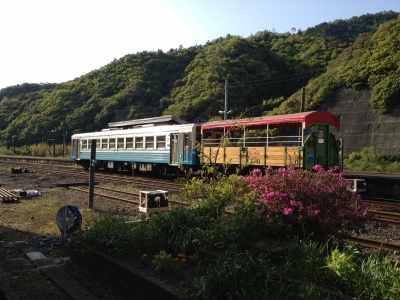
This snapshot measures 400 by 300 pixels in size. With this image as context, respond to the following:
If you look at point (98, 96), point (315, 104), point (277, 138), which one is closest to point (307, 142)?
point (277, 138)

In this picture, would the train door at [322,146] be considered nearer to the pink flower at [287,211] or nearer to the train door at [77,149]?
the pink flower at [287,211]

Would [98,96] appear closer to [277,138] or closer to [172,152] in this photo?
[172,152]

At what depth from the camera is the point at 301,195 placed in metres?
5.28

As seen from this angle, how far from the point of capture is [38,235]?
8.09m

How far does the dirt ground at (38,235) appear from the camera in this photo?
5117 millimetres

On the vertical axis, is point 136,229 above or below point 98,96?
below

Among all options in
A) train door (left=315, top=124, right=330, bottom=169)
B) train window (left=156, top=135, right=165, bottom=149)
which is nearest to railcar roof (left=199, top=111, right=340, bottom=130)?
train door (left=315, top=124, right=330, bottom=169)

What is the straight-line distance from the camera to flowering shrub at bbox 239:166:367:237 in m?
5.09

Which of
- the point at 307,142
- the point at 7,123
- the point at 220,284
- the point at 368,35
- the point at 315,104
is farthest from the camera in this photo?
the point at 7,123

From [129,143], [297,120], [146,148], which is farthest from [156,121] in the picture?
[297,120]

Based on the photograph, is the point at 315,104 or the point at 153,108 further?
the point at 153,108

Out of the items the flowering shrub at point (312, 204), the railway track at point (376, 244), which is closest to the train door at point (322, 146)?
the railway track at point (376, 244)

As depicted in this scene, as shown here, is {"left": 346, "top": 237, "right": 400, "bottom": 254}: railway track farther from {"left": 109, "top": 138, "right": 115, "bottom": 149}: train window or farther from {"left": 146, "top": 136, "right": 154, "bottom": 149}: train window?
{"left": 109, "top": 138, "right": 115, "bottom": 149}: train window

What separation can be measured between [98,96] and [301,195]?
75.5m
